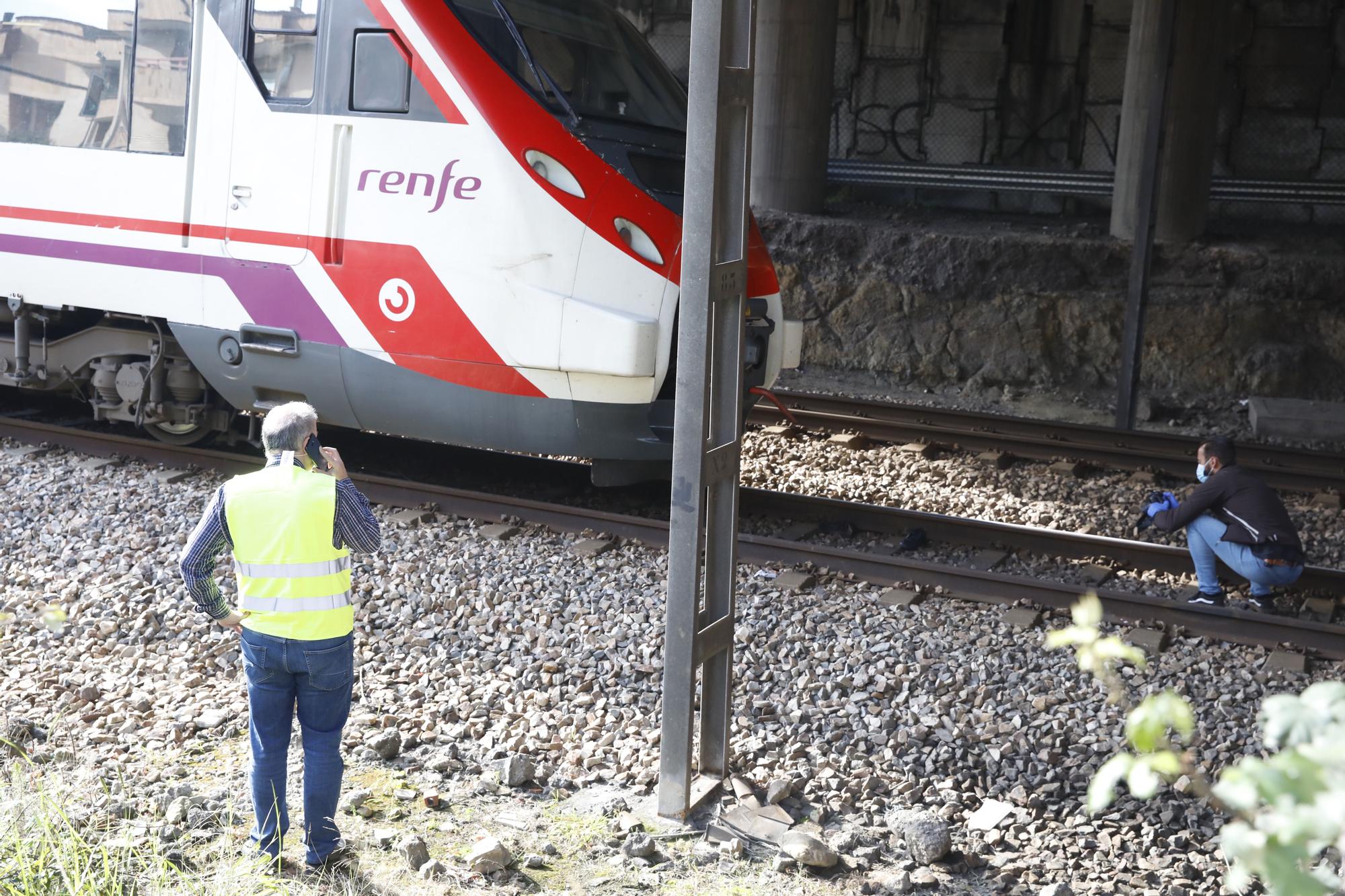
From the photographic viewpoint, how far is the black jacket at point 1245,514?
642 cm

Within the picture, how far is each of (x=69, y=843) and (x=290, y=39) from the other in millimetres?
4646

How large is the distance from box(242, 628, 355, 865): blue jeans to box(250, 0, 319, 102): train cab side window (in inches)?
156

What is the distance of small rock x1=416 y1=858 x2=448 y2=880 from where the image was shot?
13.1 feet

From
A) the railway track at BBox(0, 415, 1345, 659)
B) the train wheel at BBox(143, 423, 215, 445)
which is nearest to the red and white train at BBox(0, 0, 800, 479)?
the railway track at BBox(0, 415, 1345, 659)

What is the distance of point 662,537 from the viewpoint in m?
7.16

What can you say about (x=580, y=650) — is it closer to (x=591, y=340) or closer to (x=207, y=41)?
(x=591, y=340)

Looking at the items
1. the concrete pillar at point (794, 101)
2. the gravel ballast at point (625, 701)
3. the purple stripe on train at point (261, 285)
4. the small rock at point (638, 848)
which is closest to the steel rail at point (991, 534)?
the gravel ballast at point (625, 701)

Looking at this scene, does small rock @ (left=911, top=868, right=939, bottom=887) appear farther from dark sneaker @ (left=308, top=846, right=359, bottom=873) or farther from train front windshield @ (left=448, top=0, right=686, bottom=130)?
train front windshield @ (left=448, top=0, right=686, bottom=130)

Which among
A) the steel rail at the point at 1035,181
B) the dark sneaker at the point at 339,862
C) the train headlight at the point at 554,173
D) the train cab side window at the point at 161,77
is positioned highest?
the steel rail at the point at 1035,181

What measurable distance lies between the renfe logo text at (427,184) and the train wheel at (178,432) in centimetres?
285

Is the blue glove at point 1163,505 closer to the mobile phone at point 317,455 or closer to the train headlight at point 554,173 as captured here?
the train headlight at point 554,173

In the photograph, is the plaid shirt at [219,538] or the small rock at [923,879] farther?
the small rock at [923,879]

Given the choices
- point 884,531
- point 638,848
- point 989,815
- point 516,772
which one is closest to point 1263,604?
point 884,531

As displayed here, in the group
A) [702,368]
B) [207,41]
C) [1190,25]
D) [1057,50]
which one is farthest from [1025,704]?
[1057,50]
